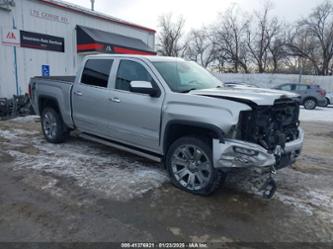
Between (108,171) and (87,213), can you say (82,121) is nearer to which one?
(108,171)

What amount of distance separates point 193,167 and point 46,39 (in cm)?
1116

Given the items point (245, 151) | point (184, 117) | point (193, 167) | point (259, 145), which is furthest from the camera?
point (193, 167)

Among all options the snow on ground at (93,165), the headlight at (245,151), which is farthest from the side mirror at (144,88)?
the headlight at (245,151)

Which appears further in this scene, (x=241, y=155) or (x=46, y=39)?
(x=46, y=39)

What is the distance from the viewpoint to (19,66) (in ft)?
38.8

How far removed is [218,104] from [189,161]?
94 cm

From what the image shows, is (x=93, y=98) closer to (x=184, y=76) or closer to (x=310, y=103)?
(x=184, y=76)

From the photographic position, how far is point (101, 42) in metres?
13.7

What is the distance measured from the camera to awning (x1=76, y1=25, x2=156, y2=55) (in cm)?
1353

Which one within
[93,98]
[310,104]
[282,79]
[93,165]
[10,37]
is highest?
[10,37]

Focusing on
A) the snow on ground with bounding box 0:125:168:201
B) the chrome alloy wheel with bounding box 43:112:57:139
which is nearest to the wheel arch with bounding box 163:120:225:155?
the snow on ground with bounding box 0:125:168:201

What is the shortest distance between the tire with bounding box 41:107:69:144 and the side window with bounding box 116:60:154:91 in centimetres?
225

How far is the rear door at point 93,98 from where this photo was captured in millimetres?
5223

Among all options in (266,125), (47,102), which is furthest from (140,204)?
(47,102)
